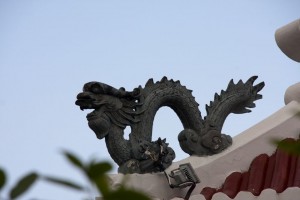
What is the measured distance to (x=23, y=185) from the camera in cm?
108

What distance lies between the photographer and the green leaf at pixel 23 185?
1080mm

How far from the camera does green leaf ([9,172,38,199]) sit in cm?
108

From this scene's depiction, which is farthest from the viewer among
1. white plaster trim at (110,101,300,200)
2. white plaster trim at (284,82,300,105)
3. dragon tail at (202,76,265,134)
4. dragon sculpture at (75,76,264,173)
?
dragon tail at (202,76,265,134)

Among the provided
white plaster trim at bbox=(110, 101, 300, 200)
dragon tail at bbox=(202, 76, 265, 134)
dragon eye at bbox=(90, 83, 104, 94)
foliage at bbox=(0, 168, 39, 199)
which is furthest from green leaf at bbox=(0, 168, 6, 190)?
dragon tail at bbox=(202, 76, 265, 134)

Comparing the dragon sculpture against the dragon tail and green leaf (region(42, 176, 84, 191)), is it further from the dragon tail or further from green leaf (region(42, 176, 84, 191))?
green leaf (region(42, 176, 84, 191))

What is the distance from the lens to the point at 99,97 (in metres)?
7.04

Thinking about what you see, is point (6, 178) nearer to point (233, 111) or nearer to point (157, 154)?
point (157, 154)

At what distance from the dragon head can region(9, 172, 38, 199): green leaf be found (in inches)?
229

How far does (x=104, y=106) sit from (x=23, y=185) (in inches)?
234

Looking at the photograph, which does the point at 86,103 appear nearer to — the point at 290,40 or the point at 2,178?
the point at 290,40

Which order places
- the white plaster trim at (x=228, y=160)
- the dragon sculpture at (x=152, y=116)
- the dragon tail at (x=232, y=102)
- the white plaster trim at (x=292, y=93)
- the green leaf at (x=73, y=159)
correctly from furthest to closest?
the dragon tail at (x=232, y=102), the white plaster trim at (x=292, y=93), the dragon sculpture at (x=152, y=116), the white plaster trim at (x=228, y=160), the green leaf at (x=73, y=159)

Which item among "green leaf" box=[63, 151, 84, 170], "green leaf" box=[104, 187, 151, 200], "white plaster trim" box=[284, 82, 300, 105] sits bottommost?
"green leaf" box=[104, 187, 151, 200]

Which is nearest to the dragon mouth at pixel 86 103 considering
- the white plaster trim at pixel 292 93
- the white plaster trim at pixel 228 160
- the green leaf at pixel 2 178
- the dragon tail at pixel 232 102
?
the white plaster trim at pixel 228 160

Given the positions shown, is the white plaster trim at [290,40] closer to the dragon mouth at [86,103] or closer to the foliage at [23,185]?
the dragon mouth at [86,103]
